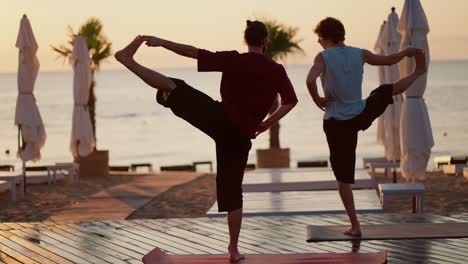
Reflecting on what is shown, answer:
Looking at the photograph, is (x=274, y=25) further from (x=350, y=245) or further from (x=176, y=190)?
(x=350, y=245)

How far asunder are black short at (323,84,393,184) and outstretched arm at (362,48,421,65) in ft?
0.71

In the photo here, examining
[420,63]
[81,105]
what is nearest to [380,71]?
[81,105]

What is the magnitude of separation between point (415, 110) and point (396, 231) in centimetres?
495

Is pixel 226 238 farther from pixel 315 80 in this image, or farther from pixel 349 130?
pixel 315 80

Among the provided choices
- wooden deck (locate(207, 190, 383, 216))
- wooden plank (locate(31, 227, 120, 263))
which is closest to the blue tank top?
wooden plank (locate(31, 227, 120, 263))

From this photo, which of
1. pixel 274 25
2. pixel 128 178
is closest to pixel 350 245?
pixel 128 178

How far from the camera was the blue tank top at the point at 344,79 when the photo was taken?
7598 millimetres

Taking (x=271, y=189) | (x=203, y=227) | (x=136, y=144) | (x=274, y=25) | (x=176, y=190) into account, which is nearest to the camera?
(x=203, y=227)

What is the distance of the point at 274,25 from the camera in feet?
87.6

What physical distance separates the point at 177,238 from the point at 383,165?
1016 centimetres

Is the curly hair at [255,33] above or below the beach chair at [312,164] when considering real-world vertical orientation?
above

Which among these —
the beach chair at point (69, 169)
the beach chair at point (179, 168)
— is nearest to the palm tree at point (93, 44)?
the beach chair at point (179, 168)

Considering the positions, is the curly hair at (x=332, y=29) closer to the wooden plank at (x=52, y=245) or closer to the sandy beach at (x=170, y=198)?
the wooden plank at (x=52, y=245)

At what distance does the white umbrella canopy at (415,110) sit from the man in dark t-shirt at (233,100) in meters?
6.57
